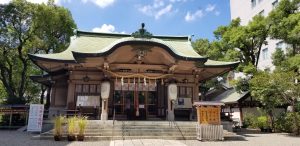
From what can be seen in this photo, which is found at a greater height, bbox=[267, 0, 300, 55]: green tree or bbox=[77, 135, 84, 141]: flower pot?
bbox=[267, 0, 300, 55]: green tree

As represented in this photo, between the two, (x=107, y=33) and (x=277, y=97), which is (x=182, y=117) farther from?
(x=107, y=33)

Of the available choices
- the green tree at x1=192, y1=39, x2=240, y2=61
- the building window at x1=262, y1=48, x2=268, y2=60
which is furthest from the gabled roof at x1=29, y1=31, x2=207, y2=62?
the building window at x1=262, y1=48, x2=268, y2=60

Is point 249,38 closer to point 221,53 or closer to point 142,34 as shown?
point 221,53

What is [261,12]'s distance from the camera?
111ft

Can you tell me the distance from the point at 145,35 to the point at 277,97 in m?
8.92

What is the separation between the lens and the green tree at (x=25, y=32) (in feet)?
76.0

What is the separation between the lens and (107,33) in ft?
70.2

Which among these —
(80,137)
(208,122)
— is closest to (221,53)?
(208,122)

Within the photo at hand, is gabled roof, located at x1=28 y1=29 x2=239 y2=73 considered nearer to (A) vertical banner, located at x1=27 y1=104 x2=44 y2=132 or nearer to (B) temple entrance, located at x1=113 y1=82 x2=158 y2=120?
(A) vertical banner, located at x1=27 y1=104 x2=44 y2=132

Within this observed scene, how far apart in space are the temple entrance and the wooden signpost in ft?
18.0

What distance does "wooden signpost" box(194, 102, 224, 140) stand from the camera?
11.7 metres

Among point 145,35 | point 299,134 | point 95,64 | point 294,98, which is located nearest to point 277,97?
point 294,98

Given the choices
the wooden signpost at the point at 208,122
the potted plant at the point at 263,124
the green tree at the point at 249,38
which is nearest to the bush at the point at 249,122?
the potted plant at the point at 263,124

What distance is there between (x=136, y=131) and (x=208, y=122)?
3.43m
